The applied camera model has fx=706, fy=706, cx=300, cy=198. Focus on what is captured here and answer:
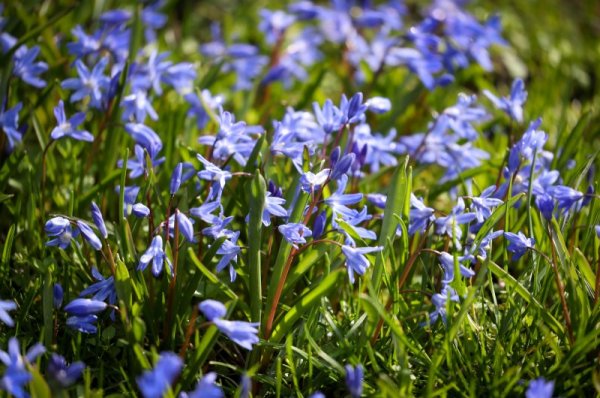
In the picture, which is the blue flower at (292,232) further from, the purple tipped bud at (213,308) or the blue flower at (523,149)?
the blue flower at (523,149)

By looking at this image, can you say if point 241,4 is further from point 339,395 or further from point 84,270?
point 339,395

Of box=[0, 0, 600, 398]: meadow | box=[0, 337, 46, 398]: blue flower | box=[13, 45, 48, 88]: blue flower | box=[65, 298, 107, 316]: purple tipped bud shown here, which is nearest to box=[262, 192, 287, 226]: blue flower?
box=[0, 0, 600, 398]: meadow

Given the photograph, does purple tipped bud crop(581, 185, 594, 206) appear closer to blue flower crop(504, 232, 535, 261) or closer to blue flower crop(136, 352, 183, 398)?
blue flower crop(504, 232, 535, 261)

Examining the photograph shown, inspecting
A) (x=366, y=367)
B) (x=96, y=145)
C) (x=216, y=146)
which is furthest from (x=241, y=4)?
(x=366, y=367)

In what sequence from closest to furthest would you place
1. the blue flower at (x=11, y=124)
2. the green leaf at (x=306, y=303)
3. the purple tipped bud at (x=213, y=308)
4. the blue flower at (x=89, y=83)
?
the purple tipped bud at (x=213, y=308), the green leaf at (x=306, y=303), the blue flower at (x=11, y=124), the blue flower at (x=89, y=83)

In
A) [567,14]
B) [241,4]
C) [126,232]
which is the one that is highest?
[126,232]

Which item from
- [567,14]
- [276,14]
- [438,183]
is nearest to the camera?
[438,183]

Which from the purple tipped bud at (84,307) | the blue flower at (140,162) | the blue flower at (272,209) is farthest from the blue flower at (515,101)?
the purple tipped bud at (84,307)

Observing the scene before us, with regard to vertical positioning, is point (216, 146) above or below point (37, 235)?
above
